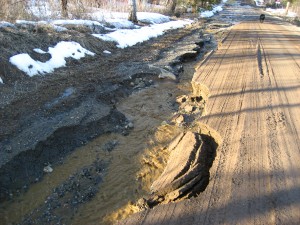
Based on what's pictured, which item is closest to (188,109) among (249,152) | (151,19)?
(249,152)

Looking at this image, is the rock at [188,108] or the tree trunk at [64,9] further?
the tree trunk at [64,9]

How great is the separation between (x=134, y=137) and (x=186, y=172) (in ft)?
5.15

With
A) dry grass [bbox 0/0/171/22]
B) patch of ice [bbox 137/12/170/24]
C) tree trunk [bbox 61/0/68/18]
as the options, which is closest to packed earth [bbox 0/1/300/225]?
dry grass [bbox 0/0/171/22]

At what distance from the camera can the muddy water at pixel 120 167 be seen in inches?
104

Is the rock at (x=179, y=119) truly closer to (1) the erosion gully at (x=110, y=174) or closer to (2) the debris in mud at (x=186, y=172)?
(1) the erosion gully at (x=110, y=174)

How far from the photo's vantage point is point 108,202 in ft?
9.04

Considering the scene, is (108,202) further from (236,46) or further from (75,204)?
Answer: (236,46)

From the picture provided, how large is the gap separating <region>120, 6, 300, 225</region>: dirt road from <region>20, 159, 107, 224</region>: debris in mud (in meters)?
0.97

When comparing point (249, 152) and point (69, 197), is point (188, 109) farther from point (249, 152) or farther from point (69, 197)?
point (69, 197)

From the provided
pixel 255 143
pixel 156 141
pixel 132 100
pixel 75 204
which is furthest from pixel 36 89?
pixel 255 143

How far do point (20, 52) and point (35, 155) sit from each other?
283 centimetres

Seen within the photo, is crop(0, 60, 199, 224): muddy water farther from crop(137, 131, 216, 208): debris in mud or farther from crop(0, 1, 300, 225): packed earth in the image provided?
crop(137, 131, 216, 208): debris in mud

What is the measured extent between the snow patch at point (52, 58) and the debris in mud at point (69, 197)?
8.73ft

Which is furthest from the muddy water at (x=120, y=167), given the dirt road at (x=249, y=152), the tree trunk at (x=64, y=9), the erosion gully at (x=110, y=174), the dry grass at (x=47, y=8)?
the tree trunk at (x=64, y=9)
